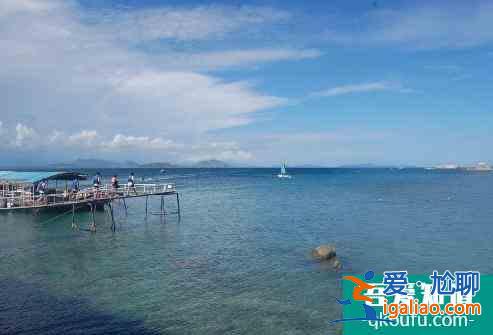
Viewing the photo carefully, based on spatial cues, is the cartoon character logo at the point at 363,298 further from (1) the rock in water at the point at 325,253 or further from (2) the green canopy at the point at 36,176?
(2) the green canopy at the point at 36,176

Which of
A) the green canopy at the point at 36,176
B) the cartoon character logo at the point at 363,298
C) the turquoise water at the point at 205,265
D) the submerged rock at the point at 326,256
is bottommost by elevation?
the turquoise water at the point at 205,265

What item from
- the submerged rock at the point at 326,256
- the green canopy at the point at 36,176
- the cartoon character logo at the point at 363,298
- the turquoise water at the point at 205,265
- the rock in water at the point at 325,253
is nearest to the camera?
the cartoon character logo at the point at 363,298

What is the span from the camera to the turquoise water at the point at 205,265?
62.5 feet

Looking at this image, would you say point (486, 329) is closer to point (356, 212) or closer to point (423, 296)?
point (423, 296)

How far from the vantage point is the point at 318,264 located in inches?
1126

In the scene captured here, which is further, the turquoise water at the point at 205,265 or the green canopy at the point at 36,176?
the green canopy at the point at 36,176

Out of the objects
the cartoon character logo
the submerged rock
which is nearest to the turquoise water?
the submerged rock

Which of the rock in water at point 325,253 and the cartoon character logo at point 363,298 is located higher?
the cartoon character logo at point 363,298

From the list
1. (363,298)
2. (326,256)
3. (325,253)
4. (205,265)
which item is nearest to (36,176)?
(205,265)

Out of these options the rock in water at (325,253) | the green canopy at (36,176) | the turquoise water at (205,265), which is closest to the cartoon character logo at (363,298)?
the turquoise water at (205,265)

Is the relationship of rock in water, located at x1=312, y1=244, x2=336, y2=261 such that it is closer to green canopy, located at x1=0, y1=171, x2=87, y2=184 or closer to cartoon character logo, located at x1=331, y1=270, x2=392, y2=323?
cartoon character logo, located at x1=331, y1=270, x2=392, y2=323

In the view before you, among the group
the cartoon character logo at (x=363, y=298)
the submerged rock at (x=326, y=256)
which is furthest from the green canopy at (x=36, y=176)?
the cartoon character logo at (x=363, y=298)

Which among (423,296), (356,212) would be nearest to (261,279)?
(423,296)

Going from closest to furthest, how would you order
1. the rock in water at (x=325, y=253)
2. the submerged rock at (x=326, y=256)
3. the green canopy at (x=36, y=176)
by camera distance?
the submerged rock at (x=326, y=256), the rock in water at (x=325, y=253), the green canopy at (x=36, y=176)
